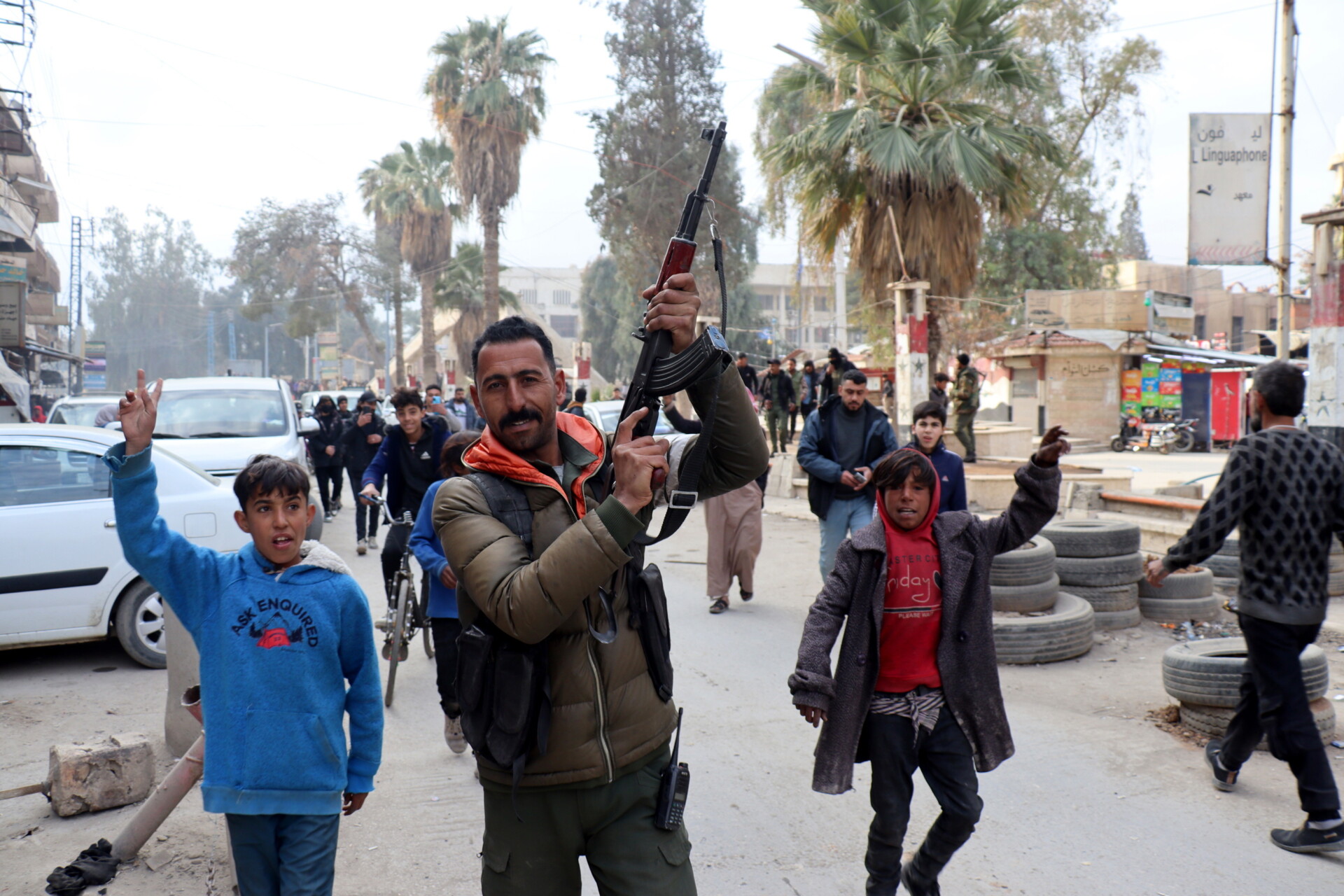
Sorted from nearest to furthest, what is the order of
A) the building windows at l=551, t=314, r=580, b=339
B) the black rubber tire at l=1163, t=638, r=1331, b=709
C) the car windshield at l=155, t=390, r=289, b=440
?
1. the black rubber tire at l=1163, t=638, r=1331, b=709
2. the car windshield at l=155, t=390, r=289, b=440
3. the building windows at l=551, t=314, r=580, b=339

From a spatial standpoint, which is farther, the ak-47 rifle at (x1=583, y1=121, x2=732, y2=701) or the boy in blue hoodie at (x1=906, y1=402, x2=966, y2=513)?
the boy in blue hoodie at (x1=906, y1=402, x2=966, y2=513)

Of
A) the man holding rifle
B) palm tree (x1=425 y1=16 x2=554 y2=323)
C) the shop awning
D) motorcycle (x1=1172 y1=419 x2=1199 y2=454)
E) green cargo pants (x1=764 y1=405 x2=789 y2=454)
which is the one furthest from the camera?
palm tree (x1=425 y1=16 x2=554 y2=323)

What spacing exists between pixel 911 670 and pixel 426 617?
3.85 m

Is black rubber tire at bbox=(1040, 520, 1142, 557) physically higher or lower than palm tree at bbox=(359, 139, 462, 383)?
lower

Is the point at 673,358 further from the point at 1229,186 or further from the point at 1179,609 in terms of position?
the point at 1229,186

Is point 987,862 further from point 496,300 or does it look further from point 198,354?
point 198,354

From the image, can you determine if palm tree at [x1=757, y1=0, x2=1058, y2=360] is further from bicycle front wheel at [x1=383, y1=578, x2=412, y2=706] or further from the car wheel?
the car wheel

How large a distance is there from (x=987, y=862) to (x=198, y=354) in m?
113

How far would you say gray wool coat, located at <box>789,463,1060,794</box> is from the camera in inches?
123

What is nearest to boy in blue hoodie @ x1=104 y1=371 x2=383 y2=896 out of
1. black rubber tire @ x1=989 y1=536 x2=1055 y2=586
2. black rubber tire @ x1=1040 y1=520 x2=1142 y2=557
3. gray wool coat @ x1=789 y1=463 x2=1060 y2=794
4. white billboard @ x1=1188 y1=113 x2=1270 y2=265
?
gray wool coat @ x1=789 y1=463 x2=1060 y2=794

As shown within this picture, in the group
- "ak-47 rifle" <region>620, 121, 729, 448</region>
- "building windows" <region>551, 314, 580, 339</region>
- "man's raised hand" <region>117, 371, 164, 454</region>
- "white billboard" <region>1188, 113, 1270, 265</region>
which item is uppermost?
"building windows" <region>551, 314, 580, 339</region>

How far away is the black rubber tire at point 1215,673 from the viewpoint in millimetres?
4859

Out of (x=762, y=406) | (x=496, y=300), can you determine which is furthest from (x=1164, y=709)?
(x=496, y=300)

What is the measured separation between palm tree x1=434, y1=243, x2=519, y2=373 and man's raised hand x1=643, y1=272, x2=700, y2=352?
3763 centimetres
